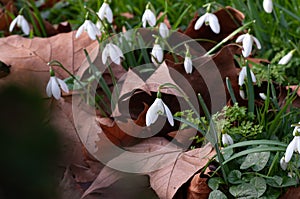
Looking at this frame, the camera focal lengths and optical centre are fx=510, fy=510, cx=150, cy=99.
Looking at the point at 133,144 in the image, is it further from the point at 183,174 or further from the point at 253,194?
the point at 253,194

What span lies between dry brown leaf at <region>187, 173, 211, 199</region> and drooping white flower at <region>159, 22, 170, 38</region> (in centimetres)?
80

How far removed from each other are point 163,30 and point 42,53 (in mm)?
574

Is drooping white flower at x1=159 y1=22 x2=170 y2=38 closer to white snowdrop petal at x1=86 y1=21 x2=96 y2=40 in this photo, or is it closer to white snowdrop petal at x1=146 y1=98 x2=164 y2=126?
white snowdrop petal at x1=86 y1=21 x2=96 y2=40

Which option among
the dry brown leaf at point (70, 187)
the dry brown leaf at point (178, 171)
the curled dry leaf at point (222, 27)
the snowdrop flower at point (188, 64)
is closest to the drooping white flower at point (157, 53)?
the snowdrop flower at point (188, 64)

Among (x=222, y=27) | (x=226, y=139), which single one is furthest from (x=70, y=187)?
(x=222, y=27)

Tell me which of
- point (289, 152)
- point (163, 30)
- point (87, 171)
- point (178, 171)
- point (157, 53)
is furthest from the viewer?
point (163, 30)

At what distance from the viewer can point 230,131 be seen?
177 cm

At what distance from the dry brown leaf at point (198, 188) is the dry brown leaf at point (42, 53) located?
34.6 inches

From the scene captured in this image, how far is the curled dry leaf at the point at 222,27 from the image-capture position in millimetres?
2395

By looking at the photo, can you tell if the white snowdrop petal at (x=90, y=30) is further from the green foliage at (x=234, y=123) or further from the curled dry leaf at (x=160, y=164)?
the green foliage at (x=234, y=123)

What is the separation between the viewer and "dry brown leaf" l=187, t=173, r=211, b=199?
1.62 metres

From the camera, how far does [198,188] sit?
5.32ft

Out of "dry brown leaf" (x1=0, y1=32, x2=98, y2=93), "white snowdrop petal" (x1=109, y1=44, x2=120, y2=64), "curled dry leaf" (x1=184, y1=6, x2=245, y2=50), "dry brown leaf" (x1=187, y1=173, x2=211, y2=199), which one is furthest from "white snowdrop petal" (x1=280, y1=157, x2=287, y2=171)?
"dry brown leaf" (x1=0, y1=32, x2=98, y2=93)

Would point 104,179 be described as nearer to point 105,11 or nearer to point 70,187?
point 70,187
